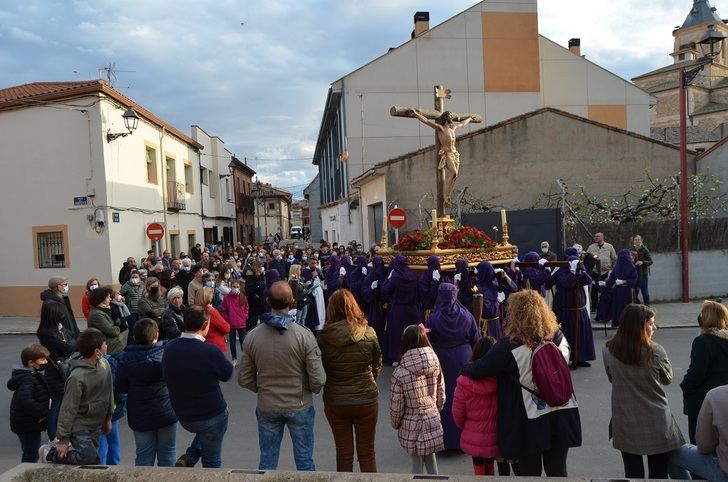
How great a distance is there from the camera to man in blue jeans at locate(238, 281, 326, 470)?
4.55 meters

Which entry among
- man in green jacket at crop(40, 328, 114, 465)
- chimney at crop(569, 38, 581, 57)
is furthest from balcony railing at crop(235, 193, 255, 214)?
man in green jacket at crop(40, 328, 114, 465)

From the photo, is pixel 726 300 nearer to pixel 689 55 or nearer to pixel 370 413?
pixel 370 413

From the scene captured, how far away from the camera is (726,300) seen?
50.1 feet

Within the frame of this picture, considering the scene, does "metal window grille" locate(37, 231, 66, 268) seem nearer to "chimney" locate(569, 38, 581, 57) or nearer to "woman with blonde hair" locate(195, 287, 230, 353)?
"woman with blonde hair" locate(195, 287, 230, 353)

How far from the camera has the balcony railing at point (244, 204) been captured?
40.8 metres

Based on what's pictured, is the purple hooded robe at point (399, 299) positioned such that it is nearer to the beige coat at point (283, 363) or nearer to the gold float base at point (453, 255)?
the gold float base at point (453, 255)

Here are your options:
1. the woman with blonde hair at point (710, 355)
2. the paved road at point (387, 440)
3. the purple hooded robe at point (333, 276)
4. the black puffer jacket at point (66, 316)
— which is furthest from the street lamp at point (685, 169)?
the black puffer jacket at point (66, 316)

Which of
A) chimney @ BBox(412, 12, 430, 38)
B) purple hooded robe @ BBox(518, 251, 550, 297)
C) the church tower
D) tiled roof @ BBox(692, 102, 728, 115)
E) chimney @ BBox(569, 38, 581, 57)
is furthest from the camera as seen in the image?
the church tower

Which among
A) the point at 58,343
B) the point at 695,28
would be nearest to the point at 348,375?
the point at 58,343

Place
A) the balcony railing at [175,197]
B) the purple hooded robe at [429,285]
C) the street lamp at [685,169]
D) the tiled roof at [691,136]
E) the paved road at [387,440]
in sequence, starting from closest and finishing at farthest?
the paved road at [387,440]
the purple hooded robe at [429,285]
the street lamp at [685,169]
the balcony railing at [175,197]
the tiled roof at [691,136]

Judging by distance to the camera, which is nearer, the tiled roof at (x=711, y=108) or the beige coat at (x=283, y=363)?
the beige coat at (x=283, y=363)

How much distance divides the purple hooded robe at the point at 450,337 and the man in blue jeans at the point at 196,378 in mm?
Answer: 2052

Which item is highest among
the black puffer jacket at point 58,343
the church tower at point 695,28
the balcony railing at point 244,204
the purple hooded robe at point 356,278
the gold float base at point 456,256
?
the church tower at point 695,28

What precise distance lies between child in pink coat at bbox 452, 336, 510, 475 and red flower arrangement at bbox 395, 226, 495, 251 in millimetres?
5375
